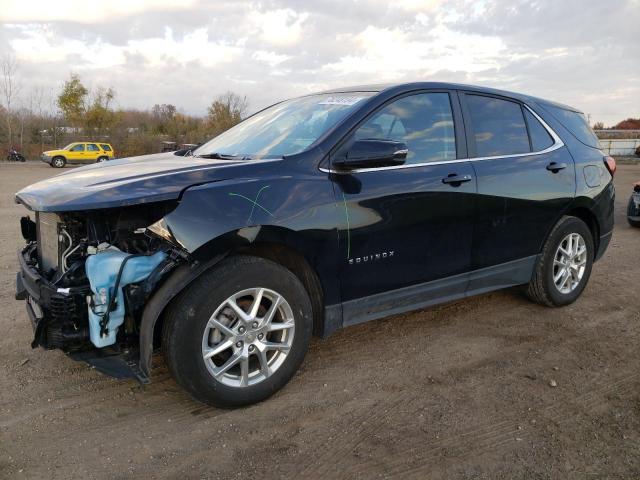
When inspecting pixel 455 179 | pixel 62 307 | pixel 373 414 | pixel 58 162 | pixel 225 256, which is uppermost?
pixel 455 179

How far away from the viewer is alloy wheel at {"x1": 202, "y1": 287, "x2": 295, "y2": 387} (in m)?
2.82

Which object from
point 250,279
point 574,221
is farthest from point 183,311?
point 574,221

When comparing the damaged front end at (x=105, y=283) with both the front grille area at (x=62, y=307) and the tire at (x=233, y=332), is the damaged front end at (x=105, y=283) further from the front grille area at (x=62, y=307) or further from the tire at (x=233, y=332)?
the tire at (x=233, y=332)

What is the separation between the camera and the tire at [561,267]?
443 cm

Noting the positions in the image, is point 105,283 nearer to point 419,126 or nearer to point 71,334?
point 71,334

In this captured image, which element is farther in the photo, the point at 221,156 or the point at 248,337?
the point at 221,156

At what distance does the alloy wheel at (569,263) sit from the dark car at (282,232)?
42cm

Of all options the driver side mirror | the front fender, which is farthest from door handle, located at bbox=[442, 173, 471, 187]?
the front fender

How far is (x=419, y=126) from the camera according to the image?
3.60m

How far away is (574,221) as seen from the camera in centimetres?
455

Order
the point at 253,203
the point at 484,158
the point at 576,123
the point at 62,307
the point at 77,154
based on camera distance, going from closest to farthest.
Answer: the point at 62,307 → the point at 253,203 → the point at 484,158 → the point at 576,123 → the point at 77,154

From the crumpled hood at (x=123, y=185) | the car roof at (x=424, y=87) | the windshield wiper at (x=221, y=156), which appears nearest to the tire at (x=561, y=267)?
the car roof at (x=424, y=87)

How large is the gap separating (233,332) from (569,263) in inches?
128

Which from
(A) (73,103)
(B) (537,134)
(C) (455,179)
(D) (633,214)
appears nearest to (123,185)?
(C) (455,179)
